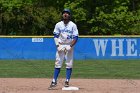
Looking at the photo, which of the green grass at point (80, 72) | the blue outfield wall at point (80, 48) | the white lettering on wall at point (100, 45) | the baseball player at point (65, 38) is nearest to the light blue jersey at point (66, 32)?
the baseball player at point (65, 38)

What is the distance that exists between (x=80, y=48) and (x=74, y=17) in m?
13.7

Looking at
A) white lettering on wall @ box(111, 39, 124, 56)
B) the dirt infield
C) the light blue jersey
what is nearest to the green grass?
the dirt infield

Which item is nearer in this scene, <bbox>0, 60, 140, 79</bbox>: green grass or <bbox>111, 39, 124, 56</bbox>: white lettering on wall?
<bbox>0, 60, 140, 79</bbox>: green grass

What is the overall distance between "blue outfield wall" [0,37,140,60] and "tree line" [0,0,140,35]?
13.0 meters

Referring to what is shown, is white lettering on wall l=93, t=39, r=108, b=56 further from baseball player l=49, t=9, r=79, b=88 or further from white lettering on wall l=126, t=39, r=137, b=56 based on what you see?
baseball player l=49, t=9, r=79, b=88

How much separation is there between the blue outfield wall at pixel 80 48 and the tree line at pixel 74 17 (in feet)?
42.8

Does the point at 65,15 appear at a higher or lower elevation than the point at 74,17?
higher

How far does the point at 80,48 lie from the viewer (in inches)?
1134

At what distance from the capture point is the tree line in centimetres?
4228

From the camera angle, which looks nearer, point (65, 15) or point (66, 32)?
point (65, 15)

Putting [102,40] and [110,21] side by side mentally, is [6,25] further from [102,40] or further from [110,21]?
[102,40]

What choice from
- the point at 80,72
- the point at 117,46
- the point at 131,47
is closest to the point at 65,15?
the point at 80,72

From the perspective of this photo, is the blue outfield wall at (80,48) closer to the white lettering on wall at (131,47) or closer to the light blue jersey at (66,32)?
the white lettering on wall at (131,47)

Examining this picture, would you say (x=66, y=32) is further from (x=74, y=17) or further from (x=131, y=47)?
(x=74, y=17)
